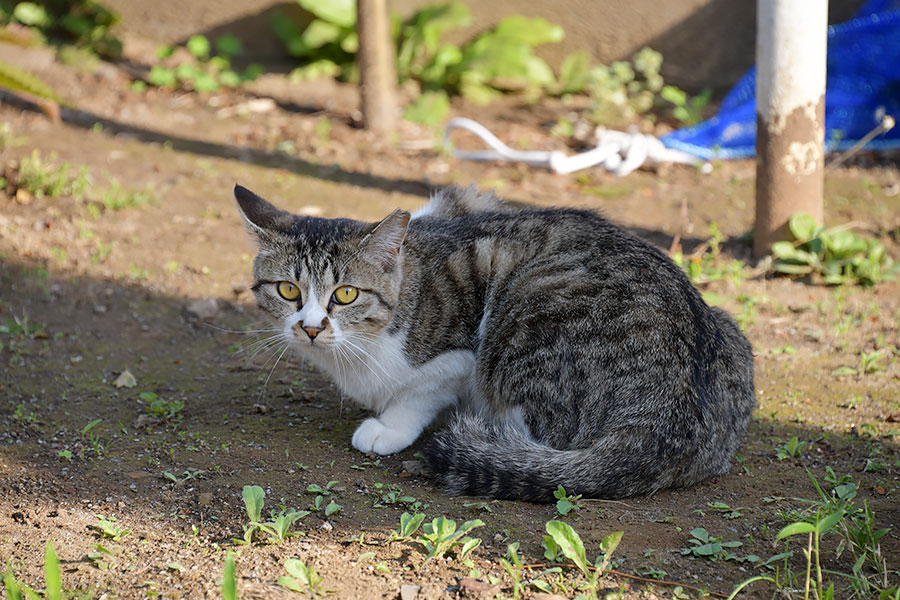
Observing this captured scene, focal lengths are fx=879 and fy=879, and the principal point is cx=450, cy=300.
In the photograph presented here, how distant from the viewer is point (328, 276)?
3.39 m

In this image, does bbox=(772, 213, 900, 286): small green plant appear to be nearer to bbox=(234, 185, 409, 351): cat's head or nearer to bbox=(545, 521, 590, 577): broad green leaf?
bbox=(234, 185, 409, 351): cat's head

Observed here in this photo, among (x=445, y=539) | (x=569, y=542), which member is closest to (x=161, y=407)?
(x=445, y=539)

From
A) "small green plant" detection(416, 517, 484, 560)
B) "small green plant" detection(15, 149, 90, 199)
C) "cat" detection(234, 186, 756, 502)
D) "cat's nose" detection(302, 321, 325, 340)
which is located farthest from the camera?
"small green plant" detection(15, 149, 90, 199)

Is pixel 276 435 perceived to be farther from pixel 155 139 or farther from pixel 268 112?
pixel 268 112

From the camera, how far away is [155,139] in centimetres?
730

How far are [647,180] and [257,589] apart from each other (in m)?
4.98

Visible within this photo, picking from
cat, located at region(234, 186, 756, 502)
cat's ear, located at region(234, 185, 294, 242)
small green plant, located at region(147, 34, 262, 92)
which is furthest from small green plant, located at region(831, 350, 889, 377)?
small green plant, located at region(147, 34, 262, 92)

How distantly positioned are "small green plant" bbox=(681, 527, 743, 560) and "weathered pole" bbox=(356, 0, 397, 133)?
5333 millimetres

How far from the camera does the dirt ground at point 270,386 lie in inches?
106

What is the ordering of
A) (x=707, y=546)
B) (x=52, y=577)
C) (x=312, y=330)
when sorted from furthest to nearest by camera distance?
(x=312, y=330) < (x=707, y=546) < (x=52, y=577)

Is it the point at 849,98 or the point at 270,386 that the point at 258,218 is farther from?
the point at 849,98

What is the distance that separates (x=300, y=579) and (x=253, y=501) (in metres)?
0.39

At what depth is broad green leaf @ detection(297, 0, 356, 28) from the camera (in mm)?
7930

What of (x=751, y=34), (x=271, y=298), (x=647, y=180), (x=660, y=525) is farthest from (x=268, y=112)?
(x=660, y=525)
